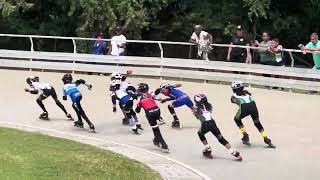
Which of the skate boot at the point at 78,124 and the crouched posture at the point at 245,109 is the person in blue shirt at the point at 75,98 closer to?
the skate boot at the point at 78,124

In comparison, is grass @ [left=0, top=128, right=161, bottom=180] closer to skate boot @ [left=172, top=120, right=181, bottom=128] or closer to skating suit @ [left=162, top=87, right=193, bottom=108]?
skating suit @ [left=162, top=87, right=193, bottom=108]

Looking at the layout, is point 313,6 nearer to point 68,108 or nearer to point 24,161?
point 68,108

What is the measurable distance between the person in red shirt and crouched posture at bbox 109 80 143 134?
1.23 metres

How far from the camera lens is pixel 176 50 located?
26.1 metres

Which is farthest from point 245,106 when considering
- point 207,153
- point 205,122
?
point 207,153

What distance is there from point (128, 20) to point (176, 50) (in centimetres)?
296

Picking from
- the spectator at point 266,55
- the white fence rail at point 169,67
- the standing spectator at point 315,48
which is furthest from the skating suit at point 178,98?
the spectator at point 266,55

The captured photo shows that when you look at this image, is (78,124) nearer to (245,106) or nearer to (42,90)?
(42,90)

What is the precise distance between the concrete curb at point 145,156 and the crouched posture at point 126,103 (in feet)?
3.61

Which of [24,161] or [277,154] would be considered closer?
[24,161]

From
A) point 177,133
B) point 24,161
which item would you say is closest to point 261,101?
point 177,133

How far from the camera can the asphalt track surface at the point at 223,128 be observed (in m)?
12.6

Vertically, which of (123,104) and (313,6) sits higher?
(313,6)

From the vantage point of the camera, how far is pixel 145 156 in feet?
43.8
